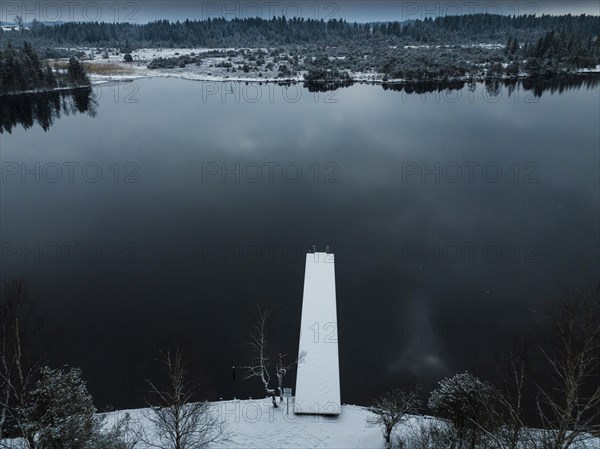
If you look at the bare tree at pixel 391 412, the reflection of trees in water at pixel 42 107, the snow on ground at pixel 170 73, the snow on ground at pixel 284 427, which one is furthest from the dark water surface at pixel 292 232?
the snow on ground at pixel 170 73

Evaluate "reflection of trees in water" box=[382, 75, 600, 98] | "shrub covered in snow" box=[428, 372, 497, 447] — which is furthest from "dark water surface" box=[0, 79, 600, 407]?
"reflection of trees in water" box=[382, 75, 600, 98]

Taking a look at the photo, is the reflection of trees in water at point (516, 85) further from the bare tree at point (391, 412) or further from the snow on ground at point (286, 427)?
the snow on ground at point (286, 427)

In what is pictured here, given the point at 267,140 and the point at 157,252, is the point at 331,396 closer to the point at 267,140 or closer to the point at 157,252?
the point at 157,252

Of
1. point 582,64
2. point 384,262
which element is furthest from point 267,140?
point 582,64

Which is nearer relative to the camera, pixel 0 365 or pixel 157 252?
pixel 0 365

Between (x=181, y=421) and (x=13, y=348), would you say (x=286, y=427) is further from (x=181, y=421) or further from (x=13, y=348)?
(x=13, y=348)

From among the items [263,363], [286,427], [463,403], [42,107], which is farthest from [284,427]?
[42,107]

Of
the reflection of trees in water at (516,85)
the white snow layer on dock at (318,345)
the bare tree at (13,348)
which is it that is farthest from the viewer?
the reflection of trees in water at (516,85)
